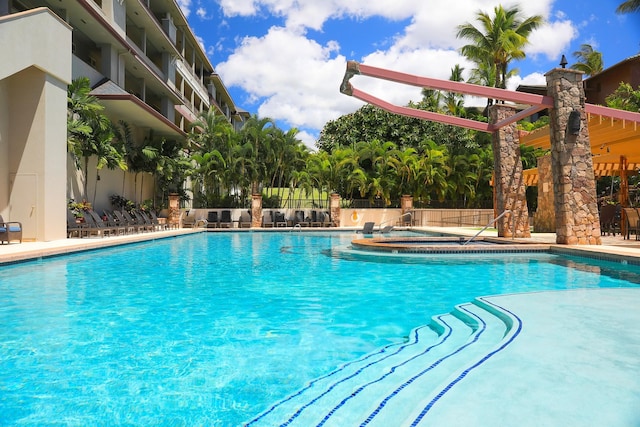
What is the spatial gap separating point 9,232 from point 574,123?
1471 centimetres

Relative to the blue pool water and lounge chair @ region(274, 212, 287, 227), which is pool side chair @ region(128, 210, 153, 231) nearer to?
lounge chair @ region(274, 212, 287, 227)

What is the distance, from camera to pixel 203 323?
4996 millimetres

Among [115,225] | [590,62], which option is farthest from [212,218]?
[590,62]

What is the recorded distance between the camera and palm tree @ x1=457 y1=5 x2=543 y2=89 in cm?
2747

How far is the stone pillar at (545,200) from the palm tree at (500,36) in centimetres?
1220

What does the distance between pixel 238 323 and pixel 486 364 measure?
277 centimetres

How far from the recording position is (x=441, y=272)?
8.87m

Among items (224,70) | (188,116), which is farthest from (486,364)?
(224,70)

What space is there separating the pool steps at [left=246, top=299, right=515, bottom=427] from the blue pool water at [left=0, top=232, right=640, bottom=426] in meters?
0.22

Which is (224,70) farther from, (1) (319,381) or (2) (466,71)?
(1) (319,381)

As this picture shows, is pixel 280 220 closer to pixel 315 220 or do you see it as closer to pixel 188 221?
pixel 315 220

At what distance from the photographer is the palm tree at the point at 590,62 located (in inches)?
1513

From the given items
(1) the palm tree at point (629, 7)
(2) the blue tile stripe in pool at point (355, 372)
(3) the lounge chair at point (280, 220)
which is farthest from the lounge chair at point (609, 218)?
(1) the palm tree at point (629, 7)

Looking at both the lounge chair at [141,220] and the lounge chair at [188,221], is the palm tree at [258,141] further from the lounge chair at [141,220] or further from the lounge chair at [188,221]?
the lounge chair at [141,220]
